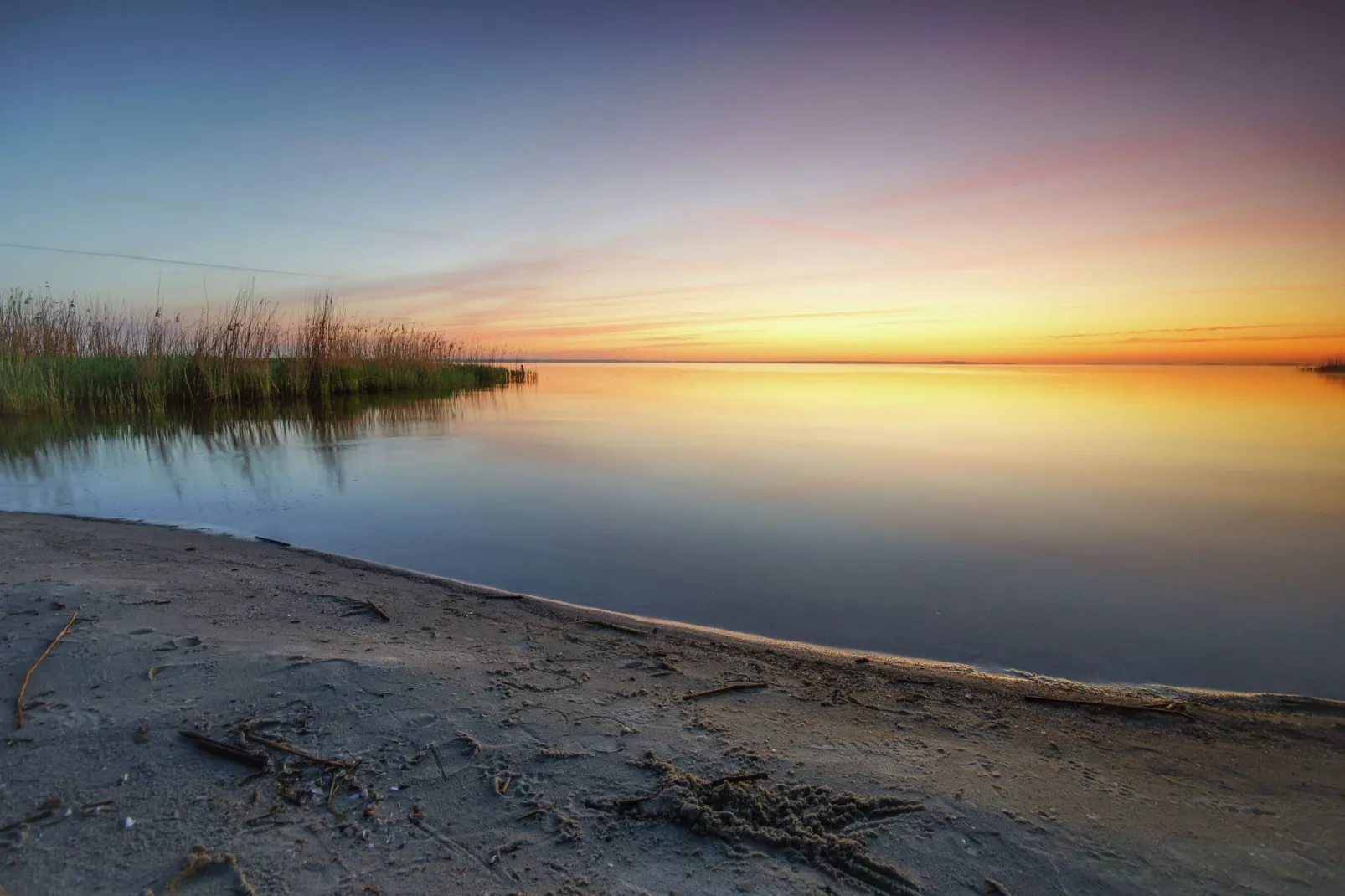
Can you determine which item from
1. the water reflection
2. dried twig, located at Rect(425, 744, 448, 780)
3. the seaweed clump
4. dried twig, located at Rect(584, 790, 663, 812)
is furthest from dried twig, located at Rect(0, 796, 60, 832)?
the water reflection

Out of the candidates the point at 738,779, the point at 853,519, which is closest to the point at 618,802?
the point at 738,779

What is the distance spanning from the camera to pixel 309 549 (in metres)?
5.45

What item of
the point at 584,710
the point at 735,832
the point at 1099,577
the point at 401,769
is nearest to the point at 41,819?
the point at 401,769

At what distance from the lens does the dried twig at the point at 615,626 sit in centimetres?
375

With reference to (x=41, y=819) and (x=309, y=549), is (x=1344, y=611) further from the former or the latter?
(x=309, y=549)

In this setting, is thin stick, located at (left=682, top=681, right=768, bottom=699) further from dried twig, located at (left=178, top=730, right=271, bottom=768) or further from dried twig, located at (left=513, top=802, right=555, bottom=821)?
dried twig, located at (left=178, top=730, right=271, bottom=768)

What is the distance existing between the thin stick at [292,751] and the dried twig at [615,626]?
181cm

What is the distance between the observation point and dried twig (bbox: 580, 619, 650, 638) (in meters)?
3.75

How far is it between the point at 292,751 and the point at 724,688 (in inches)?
70.4

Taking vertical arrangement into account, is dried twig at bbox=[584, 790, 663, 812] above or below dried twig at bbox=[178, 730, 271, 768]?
below

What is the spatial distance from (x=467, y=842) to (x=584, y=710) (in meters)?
0.85

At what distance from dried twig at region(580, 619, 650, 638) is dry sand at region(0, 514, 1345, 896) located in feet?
0.71

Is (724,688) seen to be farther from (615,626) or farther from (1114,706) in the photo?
(1114,706)

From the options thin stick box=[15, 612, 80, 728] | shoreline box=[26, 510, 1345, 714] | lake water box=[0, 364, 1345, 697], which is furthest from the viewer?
lake water box=[0, 364, 1345, 697]
